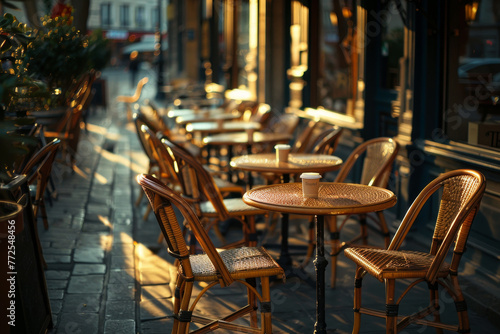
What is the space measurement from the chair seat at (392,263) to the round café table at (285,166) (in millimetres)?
1107

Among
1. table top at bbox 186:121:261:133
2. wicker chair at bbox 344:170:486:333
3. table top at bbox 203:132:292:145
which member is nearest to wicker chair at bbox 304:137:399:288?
wicker chair at bbox 344:170:486:333

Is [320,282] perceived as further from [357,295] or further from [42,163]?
[42,163]

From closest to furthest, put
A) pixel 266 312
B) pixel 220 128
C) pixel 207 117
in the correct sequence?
pixel 266 312 < pixel 220 128 < pixel 207 117

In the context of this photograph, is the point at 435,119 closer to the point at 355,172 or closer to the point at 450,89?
the point at 450,89

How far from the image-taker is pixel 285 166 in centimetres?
458

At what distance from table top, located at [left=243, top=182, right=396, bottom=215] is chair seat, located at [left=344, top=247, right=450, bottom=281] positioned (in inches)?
9.8

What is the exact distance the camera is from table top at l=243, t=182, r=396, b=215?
10.6 feet

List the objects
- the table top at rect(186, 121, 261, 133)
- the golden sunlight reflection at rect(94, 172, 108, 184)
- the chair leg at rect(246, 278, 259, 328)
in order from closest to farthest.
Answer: the chair leg at rect(246, 278, 259, 328) < the table top at rect(186, 121, 261, 133) < the golden sunlight reflection at rect(94, 172, 108, 184)

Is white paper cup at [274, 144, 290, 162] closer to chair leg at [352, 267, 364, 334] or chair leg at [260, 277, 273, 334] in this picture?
chair leg at [352, 267, 364, 334]

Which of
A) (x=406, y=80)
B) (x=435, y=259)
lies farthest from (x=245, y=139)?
(x=435, y=259)

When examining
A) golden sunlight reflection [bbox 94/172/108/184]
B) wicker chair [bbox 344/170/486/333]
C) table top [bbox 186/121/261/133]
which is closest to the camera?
wicker chair [bbox 344/170/486/333]

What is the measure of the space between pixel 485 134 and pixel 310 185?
1795mm

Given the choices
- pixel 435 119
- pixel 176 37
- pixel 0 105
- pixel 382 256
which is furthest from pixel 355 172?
pixel 176 37

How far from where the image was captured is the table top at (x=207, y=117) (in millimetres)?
8550
